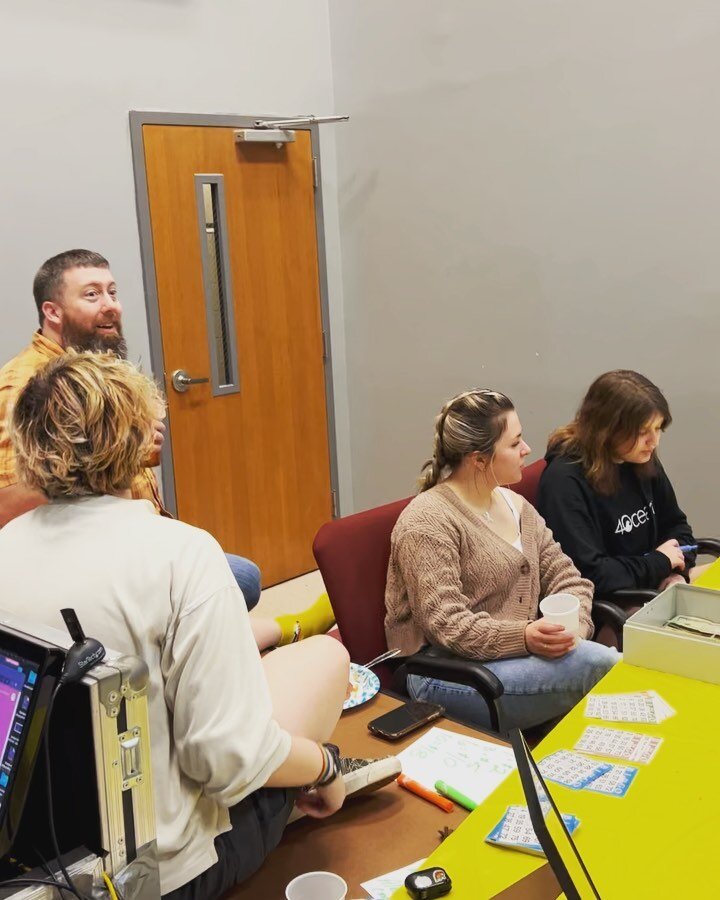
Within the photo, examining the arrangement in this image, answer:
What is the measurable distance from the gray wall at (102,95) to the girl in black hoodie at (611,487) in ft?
6.34

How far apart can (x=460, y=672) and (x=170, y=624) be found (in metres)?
1.02

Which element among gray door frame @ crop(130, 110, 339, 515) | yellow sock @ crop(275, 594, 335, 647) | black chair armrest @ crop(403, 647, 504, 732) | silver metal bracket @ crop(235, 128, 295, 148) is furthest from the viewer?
silver metal bracket @ crop(235, 128, 295, 148)

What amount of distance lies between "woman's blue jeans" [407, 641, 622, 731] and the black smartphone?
0.52ft

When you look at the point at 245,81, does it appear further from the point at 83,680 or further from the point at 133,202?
the point at 83,680

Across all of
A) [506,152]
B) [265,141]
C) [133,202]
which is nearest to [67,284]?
[133,202]

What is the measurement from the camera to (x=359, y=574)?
2.33 meters

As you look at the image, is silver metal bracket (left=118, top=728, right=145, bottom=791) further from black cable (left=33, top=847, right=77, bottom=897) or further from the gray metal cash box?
the gray metal cash box

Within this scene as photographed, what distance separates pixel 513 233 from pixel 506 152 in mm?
340

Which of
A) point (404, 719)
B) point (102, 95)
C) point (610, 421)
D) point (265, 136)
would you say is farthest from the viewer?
point (265, 136)

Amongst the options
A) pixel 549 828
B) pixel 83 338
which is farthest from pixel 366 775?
pixel 83 338

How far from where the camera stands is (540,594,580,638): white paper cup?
2232 mm

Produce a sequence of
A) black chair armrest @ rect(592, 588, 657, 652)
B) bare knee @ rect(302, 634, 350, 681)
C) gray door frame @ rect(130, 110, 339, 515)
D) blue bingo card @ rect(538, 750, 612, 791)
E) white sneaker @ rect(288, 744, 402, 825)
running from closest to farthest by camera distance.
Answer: blue bingo card @ rect(538, 750, 612, 791)
white sneaker @ rect(288, 744, 402, 825)
bare knee @ rect(302, 634, 350, 681)
black chair armrest @ rect(592, 588, 657, 652)
gray door frame @ rect(130, 110, 339, 515)

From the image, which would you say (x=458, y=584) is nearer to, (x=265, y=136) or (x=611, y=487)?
(x=611, y=487)

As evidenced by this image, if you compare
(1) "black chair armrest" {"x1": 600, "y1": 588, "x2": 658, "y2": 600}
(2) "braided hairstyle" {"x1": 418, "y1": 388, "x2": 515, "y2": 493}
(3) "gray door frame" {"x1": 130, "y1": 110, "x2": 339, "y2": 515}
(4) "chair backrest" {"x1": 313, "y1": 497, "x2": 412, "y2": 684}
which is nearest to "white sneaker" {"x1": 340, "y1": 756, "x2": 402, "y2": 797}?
(4) "chair backrest" {"x1": 313, "y1": 497, "x2": 412, "y2": 684}
